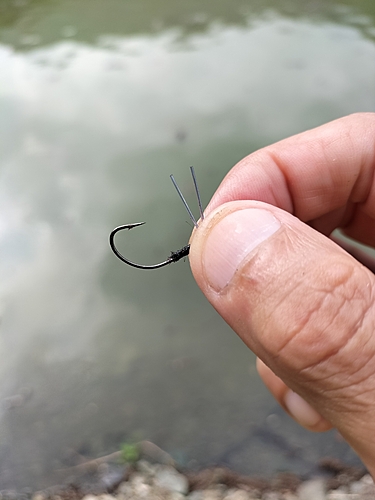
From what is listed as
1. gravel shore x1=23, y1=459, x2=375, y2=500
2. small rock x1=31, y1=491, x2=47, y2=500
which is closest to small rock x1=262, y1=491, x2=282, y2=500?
gravel shore x1=23, y1=459, x2=375, y2=500

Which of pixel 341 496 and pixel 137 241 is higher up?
pixel 137 241

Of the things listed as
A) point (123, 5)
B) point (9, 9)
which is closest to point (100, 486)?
point (123, 5)

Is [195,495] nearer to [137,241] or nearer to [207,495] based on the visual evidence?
[207,495]

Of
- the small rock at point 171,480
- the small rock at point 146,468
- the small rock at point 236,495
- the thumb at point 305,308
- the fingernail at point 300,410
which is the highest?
the thumb at point 305,308

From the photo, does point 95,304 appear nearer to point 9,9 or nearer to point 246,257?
point 246,257

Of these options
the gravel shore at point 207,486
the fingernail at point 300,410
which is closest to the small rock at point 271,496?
the gravel shore at point 207,486

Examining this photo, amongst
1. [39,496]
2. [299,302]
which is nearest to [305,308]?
[299,302]

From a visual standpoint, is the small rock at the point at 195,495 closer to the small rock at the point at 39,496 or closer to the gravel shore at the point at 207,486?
the gravel shore at the point at 207,486
